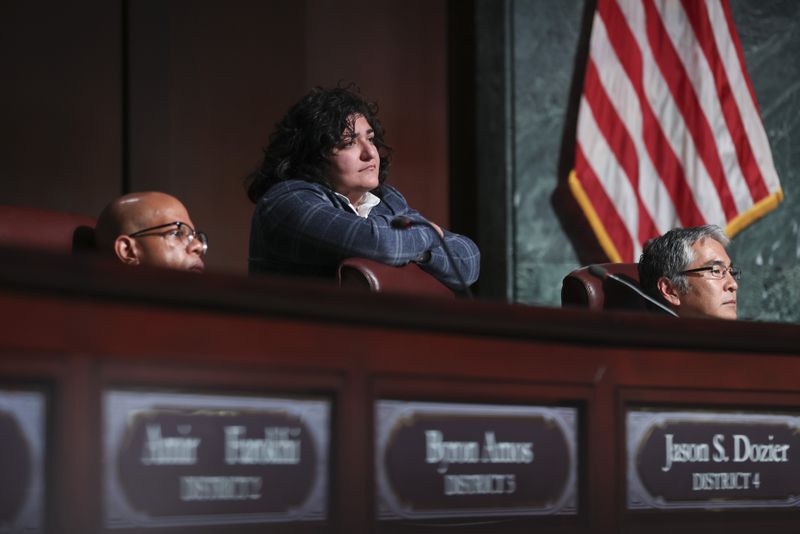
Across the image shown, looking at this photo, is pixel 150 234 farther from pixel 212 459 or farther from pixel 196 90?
pixel 196 90

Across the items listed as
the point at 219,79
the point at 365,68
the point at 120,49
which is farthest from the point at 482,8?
the point at 120,49

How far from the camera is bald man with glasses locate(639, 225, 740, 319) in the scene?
284 centimetres

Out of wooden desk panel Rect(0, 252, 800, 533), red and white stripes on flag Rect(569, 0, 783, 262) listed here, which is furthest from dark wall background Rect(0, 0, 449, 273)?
wooden desk panel Rect(0, 252, 800, 533)

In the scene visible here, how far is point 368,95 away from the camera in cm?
403

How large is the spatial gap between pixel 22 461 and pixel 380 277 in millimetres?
1225

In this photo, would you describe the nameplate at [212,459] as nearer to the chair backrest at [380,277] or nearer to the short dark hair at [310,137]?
the chair backrest at [380,277]

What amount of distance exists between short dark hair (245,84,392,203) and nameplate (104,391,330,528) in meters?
1.32

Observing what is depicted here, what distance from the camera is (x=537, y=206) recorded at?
4.12 metres

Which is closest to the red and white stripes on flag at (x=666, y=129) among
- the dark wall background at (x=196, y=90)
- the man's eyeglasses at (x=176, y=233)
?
the dark wall background at (x=196, y=90)

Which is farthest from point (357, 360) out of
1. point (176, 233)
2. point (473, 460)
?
point (176, 233)

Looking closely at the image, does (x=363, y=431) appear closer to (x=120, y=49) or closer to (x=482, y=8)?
(x=120, y=49)

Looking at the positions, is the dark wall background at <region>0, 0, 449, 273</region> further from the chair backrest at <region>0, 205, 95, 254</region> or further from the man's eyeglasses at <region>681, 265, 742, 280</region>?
the man's eyeglasses at <region>681, 265, 742, 280</region>

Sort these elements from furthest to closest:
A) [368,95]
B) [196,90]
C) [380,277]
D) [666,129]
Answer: [666,129]
[368,95]
[196,90]
[380,277]

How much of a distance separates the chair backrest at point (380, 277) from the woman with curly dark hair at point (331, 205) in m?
0.06
